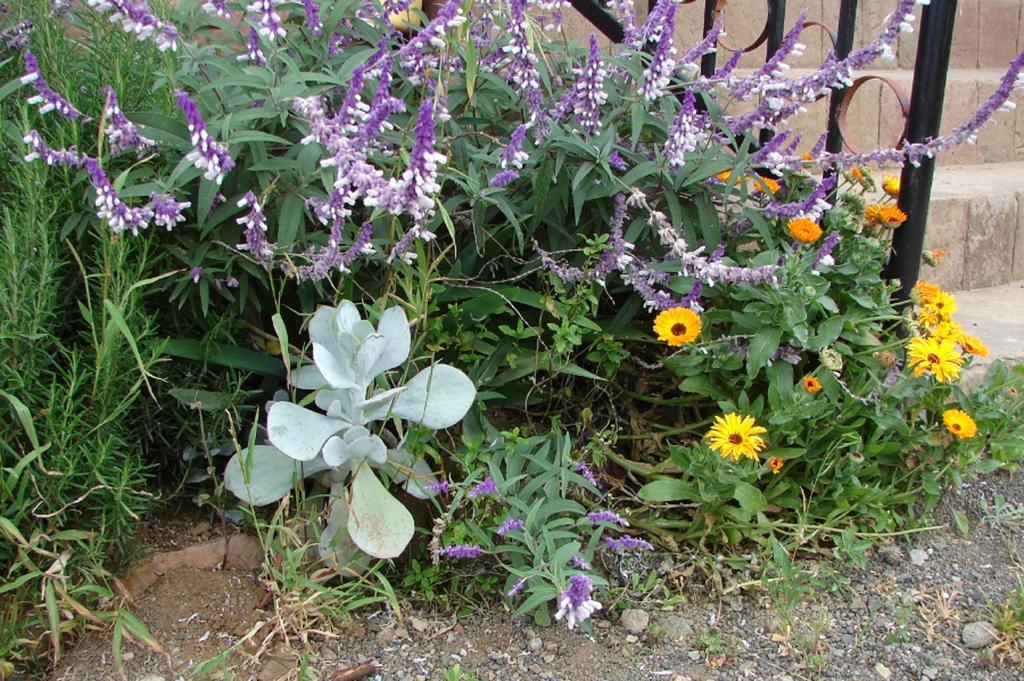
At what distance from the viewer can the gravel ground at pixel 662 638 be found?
177cm

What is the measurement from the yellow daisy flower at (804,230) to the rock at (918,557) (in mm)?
771

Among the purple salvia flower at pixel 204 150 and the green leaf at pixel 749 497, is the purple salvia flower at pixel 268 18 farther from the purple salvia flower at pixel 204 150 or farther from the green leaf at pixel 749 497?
the green leaf at pixel 749 497

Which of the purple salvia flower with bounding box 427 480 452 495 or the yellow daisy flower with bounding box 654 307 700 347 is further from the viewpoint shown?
the yellow daisy flower with bounding box 654 307 700 347

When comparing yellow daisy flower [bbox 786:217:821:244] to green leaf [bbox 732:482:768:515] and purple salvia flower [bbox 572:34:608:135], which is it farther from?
green leaf [bbox 732:482:768:515]

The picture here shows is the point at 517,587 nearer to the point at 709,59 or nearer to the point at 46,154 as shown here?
the point at 46,154

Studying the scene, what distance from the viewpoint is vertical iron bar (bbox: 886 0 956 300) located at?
2572mm

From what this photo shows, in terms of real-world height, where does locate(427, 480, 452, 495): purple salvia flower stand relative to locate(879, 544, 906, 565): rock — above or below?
above

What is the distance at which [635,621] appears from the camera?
1918 millimetres

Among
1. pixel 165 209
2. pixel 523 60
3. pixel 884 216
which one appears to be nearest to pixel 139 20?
pixel 165 209

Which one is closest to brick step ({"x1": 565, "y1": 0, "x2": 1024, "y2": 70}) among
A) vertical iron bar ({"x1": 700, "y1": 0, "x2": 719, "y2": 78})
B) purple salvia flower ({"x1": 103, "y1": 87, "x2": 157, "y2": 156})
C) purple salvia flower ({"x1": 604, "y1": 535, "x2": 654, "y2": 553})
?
vertical iron bar ({"x1": 700, "y1": 0, "x2": 719, "y2": 78})

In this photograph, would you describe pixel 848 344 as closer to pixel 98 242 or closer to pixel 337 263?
pixel 337 263

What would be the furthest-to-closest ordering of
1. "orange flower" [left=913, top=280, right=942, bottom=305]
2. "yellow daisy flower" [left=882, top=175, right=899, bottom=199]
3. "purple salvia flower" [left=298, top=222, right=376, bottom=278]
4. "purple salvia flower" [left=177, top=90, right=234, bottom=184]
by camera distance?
"yellow daisy flower" [left=882, top=175, right=899, bottom=199]
"orange flower" [left=913, top=280, right=942, bottom=305]
"purple salvia flower" [left=298, top=222, right=376, bottom=278]
"purple salvia flower" [left=177, top=90, right=234, bottom=184]

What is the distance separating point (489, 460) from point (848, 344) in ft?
3.36

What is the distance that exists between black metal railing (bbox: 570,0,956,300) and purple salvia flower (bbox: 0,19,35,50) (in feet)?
4.36
